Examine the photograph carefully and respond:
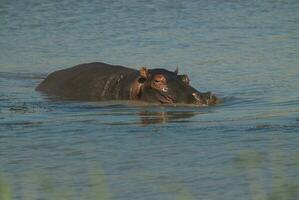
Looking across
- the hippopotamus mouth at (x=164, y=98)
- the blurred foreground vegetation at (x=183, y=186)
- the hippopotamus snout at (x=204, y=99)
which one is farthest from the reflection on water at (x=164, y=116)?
the blurred foreground vegetation at (x=183, y=186)

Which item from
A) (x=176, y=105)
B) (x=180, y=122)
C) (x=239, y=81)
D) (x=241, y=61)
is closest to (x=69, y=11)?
(x=241, y=61)

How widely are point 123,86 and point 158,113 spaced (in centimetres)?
128

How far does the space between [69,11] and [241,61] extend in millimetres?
6865

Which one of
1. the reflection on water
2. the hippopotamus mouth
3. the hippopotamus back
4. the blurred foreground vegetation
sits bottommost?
the blurred foreground vegetation

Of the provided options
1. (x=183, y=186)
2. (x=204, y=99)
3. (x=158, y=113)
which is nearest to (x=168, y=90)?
(x=204, y=99)

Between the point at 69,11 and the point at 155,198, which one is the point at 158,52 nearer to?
the point at 69,11

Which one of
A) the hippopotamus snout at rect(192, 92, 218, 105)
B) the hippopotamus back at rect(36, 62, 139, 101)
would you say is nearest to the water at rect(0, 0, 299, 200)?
the hippopotamus snout at rect(192, 92, 218, 105)

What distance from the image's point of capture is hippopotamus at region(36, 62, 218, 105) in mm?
10023

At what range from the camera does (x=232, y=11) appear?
18734mm

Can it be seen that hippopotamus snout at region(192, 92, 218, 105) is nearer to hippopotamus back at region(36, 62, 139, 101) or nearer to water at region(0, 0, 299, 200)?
water at region(0, 0, 299, 200)

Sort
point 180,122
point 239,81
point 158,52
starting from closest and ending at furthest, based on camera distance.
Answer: point 180,122, point 239,81, point 158,52

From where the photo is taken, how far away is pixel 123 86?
35.2 ft

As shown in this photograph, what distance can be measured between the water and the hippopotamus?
23 centimetres

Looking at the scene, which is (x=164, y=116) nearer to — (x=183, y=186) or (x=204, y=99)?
(x=204, y=99)
